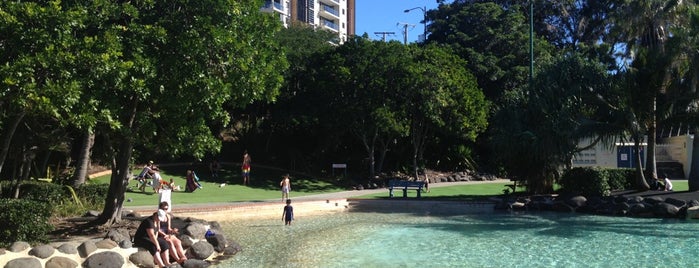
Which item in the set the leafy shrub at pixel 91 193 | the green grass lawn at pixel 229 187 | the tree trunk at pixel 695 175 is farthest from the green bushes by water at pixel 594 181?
the leafy shrub at pixel 91 193

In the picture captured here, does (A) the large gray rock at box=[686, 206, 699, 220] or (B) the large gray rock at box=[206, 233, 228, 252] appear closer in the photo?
(B) the large gray rock at box=[206, 233, 228, 252]

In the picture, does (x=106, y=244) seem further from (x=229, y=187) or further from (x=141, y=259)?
(x=229, y=187)

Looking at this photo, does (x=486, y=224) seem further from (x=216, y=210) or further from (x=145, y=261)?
(x=145, y=261)

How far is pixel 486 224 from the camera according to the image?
18.6m

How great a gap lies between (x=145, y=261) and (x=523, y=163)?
60.9 feet

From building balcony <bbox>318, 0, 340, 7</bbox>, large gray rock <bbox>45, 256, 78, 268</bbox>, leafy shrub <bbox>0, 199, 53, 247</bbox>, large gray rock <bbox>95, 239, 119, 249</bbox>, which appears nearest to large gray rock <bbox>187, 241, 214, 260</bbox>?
large gray rock <bbox>95, 239, 119, 249</bbox>

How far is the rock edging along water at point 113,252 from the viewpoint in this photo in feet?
33.3

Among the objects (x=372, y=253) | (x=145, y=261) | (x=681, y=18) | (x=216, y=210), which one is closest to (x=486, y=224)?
(x=372, y=253)

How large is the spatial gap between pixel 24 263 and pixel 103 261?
130 centimetres

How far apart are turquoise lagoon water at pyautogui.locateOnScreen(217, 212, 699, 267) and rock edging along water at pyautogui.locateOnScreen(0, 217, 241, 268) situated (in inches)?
22.7

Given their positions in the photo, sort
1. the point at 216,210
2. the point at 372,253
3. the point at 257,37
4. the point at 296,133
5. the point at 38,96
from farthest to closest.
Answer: the point at 296,133 → the point at 216,210 → the point at 257,37 → the point at 372,253 → the point at 38,96

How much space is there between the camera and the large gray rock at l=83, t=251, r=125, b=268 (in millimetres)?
10555

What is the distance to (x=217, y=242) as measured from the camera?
43.1 ft

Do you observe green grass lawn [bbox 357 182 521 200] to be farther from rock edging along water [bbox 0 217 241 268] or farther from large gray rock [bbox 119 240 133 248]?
large gray rock [bbox 119 240 133 248]
